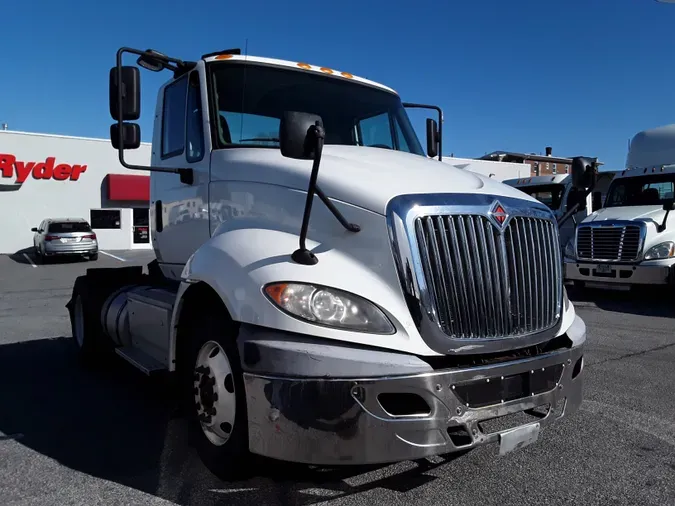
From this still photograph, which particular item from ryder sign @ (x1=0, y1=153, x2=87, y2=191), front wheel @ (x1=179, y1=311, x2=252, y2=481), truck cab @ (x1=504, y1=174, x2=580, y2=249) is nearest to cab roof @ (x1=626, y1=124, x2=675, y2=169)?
truck cab @ (x1=504, y1=174, x2=580, y2=249)

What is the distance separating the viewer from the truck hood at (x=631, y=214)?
35.1 ft

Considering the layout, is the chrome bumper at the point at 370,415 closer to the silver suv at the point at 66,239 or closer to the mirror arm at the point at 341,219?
the mirror arm at the point at 341,219

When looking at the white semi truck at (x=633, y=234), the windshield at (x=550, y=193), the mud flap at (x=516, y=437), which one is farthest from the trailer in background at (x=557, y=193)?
the mud flap at (x=516, y=437)

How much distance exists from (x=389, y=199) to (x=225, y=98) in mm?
1881

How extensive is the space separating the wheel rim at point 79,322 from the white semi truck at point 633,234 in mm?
8724

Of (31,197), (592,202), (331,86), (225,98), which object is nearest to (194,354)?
(225,98)

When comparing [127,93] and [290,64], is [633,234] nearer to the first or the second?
[290,64]

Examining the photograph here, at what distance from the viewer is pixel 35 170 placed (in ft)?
86.4

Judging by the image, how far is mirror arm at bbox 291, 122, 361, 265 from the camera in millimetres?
2867

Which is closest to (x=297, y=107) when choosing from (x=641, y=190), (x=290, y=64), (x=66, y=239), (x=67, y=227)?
(x=290, y=64)

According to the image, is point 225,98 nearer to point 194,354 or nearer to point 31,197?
point 194,354

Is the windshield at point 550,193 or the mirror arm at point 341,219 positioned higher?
the mirror arm at point 341,219

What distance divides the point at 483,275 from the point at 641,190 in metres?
10.4

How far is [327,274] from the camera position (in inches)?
115
